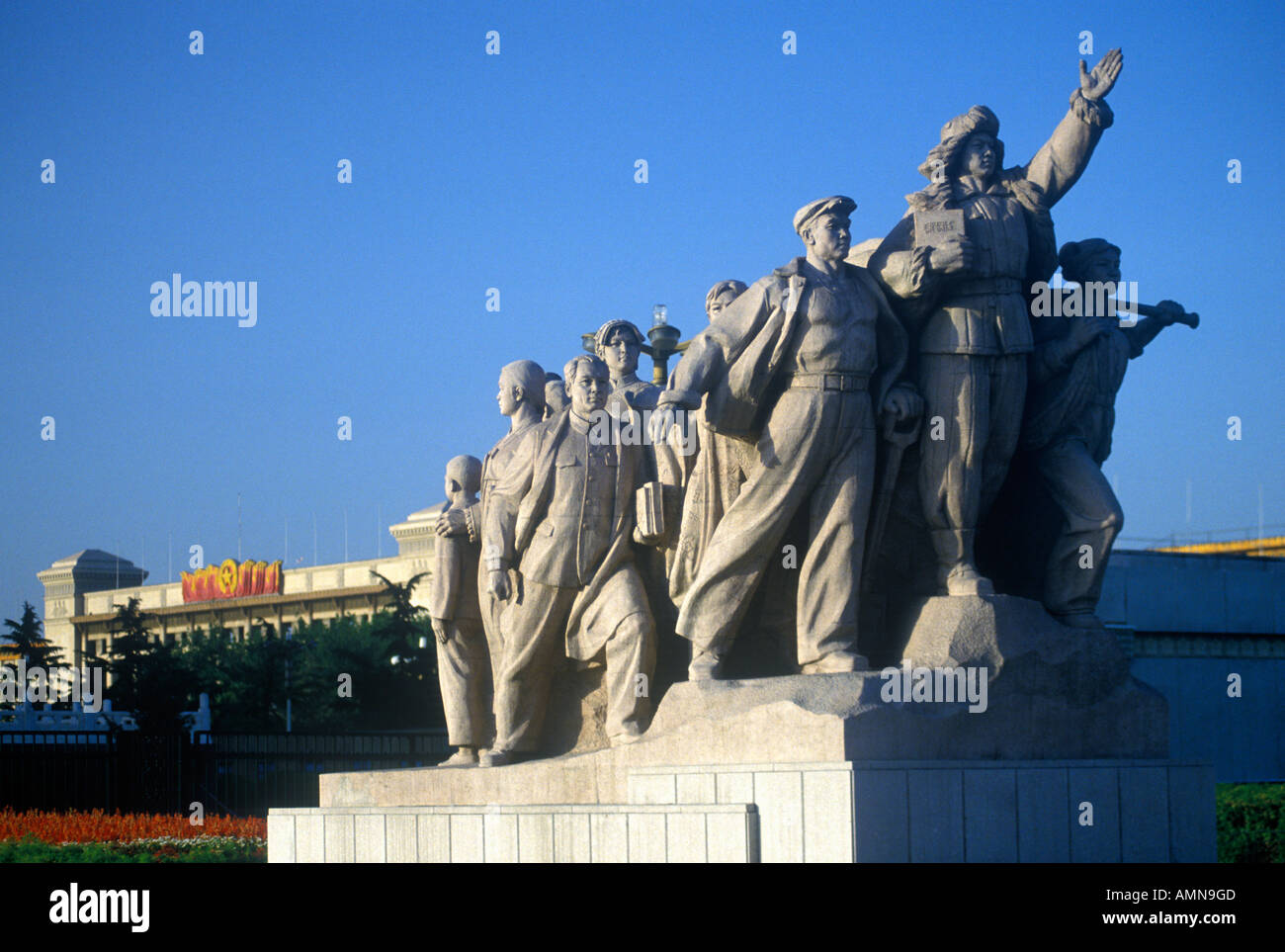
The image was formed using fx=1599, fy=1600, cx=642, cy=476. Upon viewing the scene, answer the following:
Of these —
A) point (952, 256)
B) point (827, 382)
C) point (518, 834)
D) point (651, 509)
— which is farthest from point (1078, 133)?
point (518, 834)

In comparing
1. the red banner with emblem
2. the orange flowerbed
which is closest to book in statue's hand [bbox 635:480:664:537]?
the orange flowerbed

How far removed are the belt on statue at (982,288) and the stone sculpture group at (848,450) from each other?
0.6 inches

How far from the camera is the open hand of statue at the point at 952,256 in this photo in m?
8.55

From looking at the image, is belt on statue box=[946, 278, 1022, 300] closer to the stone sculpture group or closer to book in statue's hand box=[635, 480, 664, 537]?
the stone sculpture group

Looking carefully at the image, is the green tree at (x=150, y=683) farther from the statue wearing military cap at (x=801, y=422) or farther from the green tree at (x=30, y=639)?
the statue wearing military cap at (x=801, y=422)

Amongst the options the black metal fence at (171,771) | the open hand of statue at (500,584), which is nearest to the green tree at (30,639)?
the black metal fence at (171,771)

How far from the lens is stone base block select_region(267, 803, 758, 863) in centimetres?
781

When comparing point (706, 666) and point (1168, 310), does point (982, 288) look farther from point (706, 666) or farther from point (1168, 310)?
point (706, 666)

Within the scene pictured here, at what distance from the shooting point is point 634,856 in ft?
26.9

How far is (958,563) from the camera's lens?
8.62 meters

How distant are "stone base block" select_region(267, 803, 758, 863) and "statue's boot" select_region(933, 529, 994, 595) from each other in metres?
1.79

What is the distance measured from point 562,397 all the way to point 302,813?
3196 millimetres
